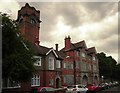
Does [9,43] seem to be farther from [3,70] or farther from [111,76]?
[111,76]

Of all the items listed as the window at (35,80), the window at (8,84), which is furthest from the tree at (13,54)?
the window at (35,80)

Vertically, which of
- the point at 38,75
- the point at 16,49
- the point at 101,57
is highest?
the point at 101,57

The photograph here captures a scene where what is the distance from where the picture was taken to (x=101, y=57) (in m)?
92.2

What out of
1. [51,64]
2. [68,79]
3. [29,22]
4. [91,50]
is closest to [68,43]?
[68,79]

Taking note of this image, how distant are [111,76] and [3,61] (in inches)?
3044

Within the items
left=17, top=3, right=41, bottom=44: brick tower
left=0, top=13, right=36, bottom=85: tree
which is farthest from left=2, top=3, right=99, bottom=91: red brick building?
left=0, top=13, right=36, bottom=85: tree

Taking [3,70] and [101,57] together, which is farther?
[101,57]

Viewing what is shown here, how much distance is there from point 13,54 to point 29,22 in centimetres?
2556

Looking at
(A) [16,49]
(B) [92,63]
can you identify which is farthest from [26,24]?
(B) [92,63]

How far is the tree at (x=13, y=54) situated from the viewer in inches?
889

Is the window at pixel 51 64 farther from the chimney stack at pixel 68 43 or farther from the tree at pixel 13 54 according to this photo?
the chimney stack at pixel 68 43

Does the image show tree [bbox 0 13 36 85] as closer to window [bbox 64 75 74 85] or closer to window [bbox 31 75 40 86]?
window [bbox 31 75 40 86]

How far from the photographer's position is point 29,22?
47.8 m

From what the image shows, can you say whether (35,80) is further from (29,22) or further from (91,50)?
(91,50)
